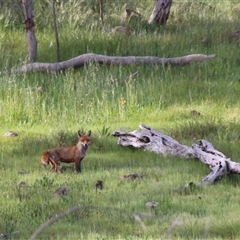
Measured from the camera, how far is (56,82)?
556 inches

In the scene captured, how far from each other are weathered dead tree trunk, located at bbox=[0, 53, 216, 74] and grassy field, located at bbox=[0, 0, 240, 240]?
186mm

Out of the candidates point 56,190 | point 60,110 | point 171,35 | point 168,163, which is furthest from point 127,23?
point 56,190

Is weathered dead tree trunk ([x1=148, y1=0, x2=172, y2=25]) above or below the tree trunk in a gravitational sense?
below

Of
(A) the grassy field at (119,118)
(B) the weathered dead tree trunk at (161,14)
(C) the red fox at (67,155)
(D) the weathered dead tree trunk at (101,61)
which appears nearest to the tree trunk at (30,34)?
(A) the grassy field at (119,118)

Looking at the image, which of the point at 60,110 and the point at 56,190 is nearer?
the point at 56,190

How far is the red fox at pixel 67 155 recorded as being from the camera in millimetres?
9211

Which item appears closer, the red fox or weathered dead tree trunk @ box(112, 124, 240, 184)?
weathered dead tree trunk @ box(112, 124, 240, 184)

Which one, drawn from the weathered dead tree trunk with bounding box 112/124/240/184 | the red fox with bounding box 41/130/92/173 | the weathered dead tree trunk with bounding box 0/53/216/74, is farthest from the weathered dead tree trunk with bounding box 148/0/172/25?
the red fox with bounding box 41/130/92/173

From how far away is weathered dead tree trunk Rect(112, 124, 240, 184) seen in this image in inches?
336

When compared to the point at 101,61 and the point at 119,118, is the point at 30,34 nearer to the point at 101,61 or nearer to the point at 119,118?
the point at 101,61

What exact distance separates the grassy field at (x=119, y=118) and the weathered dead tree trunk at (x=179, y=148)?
0.12m

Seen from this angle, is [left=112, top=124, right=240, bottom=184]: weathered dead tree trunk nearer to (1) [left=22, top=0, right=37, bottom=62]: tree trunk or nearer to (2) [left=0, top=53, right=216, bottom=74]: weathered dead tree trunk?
(2) [left=0, top=53, right=216, bottom=74]: weathered dead tree trunk

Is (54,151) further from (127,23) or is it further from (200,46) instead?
(127,23)

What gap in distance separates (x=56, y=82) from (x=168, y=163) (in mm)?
5016
